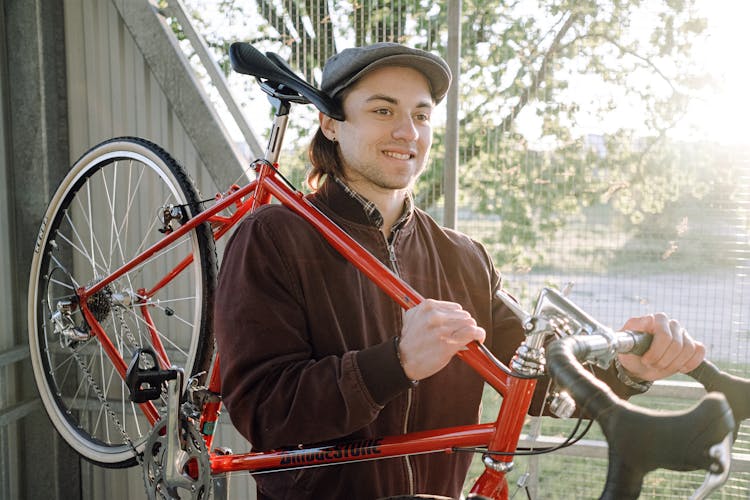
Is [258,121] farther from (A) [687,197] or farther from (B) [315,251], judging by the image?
(A) [687,197]

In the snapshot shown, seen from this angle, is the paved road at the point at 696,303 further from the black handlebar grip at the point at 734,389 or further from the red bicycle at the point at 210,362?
the black handlebar grip at the point at 734,389

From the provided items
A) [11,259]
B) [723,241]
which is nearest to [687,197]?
[723,241]

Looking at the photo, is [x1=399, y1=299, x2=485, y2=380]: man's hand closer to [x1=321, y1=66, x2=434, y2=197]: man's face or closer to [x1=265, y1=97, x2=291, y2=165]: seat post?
[x1=321, y1=66, x2=434, y2=197]: man's face

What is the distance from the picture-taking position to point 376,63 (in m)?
1.47

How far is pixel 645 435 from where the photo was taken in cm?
63

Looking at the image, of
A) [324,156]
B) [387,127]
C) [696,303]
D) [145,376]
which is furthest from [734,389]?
[696,303]

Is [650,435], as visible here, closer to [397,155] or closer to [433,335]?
[433,335]

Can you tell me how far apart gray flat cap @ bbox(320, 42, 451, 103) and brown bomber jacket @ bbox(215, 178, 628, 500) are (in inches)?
9.1

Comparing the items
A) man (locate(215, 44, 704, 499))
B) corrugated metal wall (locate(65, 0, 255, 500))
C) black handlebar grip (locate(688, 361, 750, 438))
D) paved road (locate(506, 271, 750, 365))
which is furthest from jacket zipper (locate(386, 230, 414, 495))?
corrugated metal wall (locate(65, 0, 255, 500))

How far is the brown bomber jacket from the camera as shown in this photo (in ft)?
4.09

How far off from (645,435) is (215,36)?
2131mm

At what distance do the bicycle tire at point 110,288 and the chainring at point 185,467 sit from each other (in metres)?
0.08

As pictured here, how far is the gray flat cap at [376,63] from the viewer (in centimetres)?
148

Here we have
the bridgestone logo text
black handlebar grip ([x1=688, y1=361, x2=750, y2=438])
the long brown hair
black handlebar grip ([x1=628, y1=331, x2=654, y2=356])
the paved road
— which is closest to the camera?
black handlebar grip ([x1=688, y1=361, x2=750, y2=438])
